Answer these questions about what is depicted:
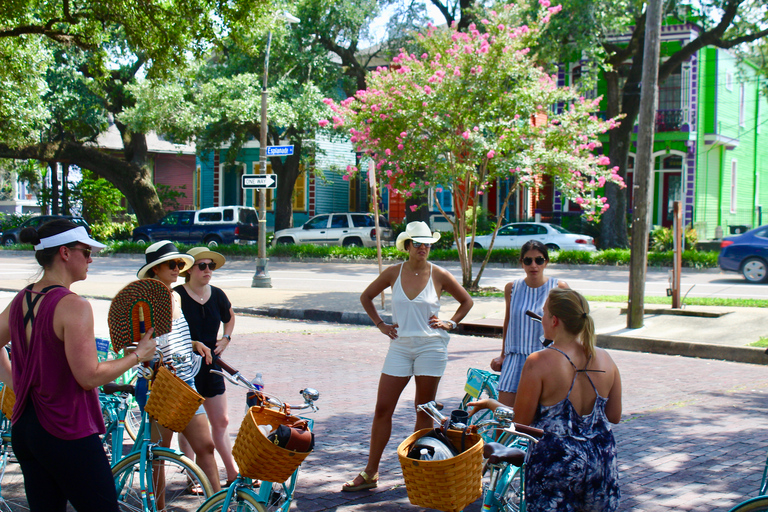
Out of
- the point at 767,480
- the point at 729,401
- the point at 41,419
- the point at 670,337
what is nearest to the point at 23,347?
the point at 41,419

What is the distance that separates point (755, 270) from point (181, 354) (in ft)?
58.2

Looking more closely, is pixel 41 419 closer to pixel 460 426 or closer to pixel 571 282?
pixel 460 426

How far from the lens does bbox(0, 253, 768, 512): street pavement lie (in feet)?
17.2

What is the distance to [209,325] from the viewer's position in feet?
16.7

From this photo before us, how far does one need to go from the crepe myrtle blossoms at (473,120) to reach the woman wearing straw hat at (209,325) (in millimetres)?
10990

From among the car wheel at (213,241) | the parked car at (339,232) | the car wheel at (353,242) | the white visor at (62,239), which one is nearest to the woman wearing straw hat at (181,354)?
the white visor at (62,239)

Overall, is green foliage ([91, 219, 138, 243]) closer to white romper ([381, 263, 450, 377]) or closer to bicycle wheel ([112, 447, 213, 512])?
white romper ([381, 263, 450, 377])

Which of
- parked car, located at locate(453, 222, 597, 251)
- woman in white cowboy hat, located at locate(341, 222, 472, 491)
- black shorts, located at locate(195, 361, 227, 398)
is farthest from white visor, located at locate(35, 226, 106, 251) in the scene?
parked car, located at locate(453, 222, 597, 251)

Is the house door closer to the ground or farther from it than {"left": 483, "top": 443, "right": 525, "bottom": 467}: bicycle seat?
farther from it

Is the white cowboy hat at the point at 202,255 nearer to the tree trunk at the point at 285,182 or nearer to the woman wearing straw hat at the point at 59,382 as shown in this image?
the woman wearing straw hat at the point at 59,382

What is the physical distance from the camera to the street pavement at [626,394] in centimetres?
525

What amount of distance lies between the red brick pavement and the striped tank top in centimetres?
111

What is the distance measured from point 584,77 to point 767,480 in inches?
888

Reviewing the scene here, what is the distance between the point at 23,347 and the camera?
3.31 m
